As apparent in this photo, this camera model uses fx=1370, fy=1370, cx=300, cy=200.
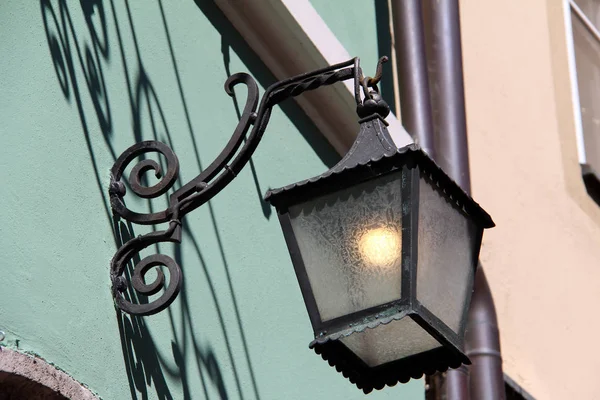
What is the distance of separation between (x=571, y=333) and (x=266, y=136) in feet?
7.99

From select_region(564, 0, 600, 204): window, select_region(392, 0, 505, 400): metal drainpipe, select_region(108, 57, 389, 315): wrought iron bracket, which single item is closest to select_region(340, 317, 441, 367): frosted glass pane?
select_region(108, 57, 389, 315): wrought iron bracket

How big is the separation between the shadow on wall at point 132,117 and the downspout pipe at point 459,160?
1736mm

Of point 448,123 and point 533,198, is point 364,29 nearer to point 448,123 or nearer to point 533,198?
point 448,123

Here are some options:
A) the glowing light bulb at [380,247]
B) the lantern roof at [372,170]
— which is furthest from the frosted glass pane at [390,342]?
the lantern roof at [372,170]

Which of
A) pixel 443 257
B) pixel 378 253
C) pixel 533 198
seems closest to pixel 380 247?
pixel 378 253

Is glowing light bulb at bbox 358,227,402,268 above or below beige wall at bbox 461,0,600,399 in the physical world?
below

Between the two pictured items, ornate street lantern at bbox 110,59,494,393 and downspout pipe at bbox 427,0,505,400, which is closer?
ornate street lantern at bbox 110,59,494,393

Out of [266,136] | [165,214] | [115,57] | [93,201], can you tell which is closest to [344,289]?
[165,214]

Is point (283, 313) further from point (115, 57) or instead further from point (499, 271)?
point (499, 271)

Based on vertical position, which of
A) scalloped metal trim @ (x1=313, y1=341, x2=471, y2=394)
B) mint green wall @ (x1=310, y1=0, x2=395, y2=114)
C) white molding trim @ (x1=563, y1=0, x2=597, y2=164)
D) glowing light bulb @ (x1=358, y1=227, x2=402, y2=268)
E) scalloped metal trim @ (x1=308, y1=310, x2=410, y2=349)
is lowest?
scalloped metal trim @ (x1=313, y1=341, x2=471, y2=394)

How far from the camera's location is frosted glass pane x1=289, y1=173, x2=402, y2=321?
3.00m

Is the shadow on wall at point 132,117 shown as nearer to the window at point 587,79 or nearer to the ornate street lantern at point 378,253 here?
the ornate street lantern at point 378,253

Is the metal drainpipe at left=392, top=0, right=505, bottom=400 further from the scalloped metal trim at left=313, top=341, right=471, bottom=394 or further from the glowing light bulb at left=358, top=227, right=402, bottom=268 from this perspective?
the glowing light bulb at left=358, top=227, right=402, bottom=268

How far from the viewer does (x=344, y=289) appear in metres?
3.05
